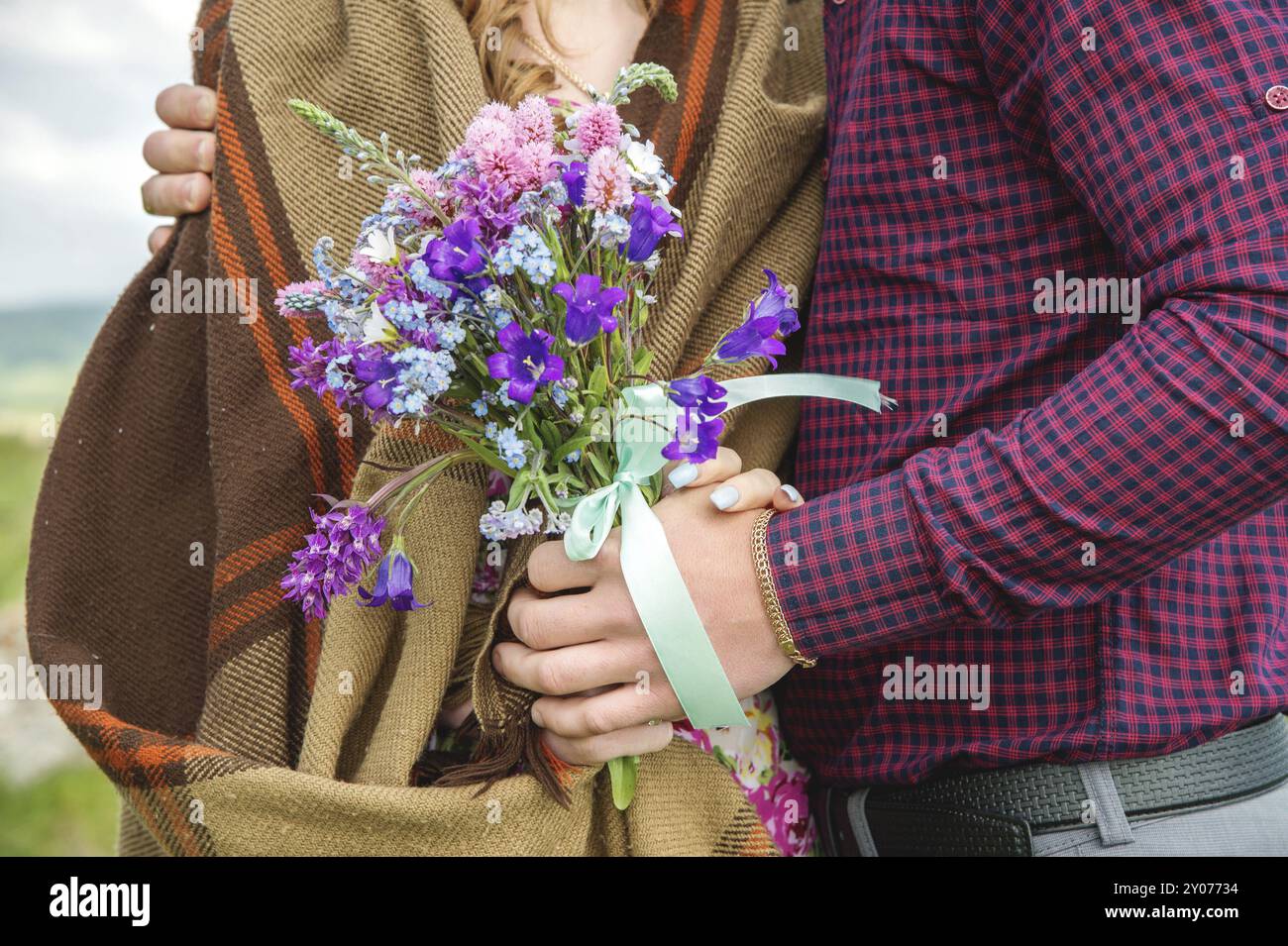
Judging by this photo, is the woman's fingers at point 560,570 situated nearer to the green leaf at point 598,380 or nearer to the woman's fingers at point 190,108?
the green leaf at point 598,380

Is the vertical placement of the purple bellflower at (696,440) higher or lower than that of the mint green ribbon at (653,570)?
higher

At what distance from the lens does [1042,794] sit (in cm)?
113

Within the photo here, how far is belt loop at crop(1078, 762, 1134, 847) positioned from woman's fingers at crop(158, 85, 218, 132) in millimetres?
1349

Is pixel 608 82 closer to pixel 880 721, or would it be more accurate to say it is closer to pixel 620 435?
pixel 620 435

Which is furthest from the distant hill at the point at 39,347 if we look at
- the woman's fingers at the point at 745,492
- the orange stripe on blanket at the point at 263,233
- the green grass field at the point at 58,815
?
the woman's fingers at the point at 745,492

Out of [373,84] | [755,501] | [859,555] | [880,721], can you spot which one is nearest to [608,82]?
[373,84]

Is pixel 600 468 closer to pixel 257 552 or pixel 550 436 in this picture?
pixel 550 436

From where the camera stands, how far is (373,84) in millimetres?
1287

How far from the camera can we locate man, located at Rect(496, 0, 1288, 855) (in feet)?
3.01

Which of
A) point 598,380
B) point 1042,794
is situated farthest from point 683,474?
point 1042,794

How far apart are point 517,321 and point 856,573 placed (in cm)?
40

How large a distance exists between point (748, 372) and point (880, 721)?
0.43m

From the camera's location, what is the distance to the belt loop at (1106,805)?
109 cm

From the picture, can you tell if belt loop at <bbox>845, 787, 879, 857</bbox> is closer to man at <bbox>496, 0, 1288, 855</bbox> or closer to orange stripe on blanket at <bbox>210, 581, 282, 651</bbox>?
man at <bbox>496, 0, 1288, 855</bbox>
